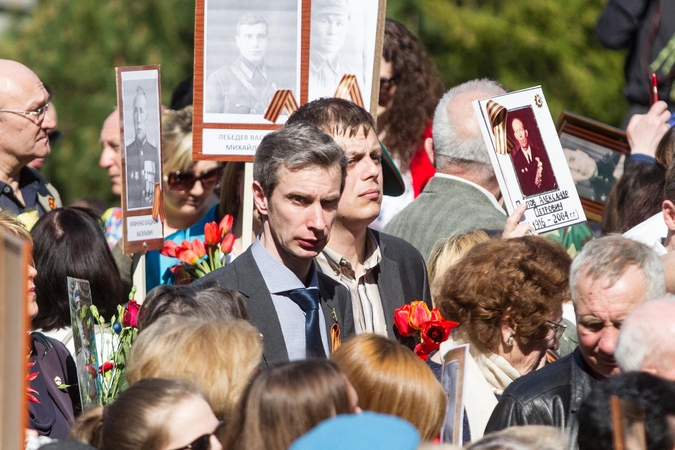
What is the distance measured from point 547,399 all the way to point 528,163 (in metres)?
1.79

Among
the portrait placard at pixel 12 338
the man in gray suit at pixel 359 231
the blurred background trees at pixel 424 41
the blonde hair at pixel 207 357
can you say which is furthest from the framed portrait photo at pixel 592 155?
the blurred background trees at pixel 424 41

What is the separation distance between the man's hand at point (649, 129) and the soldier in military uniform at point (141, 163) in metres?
2.65

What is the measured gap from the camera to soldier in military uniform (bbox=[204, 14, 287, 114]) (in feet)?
17.0

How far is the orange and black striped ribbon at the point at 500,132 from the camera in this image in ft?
17.1

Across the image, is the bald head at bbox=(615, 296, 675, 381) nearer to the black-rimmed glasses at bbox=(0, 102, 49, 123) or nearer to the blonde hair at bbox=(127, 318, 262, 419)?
the blonde hair at bbox=(127, 318, 262, 419)

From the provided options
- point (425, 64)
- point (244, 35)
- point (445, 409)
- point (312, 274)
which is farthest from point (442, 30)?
point (445, 409)

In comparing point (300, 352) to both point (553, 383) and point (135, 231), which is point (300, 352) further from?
point (135, 231)

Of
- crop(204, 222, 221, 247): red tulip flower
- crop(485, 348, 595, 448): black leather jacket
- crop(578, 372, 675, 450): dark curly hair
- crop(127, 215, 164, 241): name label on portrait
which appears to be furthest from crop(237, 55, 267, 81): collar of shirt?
crop(578, 372, 675, 450): dark curly hair

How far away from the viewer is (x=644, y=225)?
5008 millimetres

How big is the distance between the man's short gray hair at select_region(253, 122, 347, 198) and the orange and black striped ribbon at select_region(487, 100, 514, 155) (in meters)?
1.23

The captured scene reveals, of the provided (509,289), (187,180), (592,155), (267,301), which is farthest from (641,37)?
(267,301)

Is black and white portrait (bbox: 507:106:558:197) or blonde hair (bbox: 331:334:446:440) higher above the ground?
black and white portrait (bbox: 507:106:558:197)

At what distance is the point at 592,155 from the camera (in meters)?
6.51

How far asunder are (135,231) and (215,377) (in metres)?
2.01
